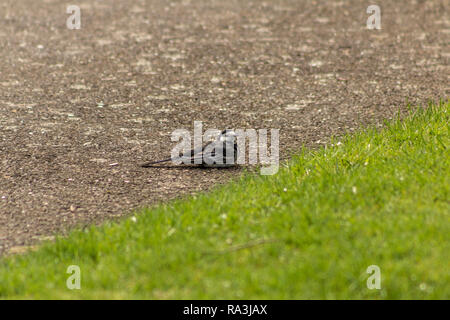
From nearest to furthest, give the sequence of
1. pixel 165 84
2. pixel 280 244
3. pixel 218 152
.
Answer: pixel 280 244, pixel 218 152, pixel 165 84

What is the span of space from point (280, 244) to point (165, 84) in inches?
152

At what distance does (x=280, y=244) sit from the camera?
3637 millimetres

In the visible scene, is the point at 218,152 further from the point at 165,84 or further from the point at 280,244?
the point at 165,84

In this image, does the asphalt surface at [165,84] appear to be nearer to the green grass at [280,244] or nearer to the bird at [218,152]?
the bird at [218,152]

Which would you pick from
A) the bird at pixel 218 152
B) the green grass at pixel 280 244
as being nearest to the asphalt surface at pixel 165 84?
the bird at pixel 218 152

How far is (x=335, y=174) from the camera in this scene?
14.7ft

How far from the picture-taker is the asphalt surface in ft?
16.1

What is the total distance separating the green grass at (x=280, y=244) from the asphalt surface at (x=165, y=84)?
524mm

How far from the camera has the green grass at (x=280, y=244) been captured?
3.30 meters

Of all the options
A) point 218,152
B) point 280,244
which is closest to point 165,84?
point 218,152

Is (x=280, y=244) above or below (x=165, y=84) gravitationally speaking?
below

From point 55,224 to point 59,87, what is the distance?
3045 mm

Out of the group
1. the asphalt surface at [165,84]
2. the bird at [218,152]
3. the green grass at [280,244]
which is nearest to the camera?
the green grass at [280,244]
